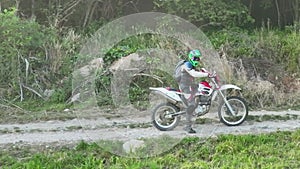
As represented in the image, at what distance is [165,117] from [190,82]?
0.57 m

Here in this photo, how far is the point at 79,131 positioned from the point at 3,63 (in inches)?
119

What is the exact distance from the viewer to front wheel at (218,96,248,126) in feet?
19.7

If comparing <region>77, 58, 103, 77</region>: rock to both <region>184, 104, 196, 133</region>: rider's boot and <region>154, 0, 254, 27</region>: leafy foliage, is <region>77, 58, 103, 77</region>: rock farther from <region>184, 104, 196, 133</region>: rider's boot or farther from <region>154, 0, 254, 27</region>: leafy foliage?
Result: <region>184, 104, 196, 133</region>: rider's boot

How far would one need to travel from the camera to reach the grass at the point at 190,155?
4523 millimetres

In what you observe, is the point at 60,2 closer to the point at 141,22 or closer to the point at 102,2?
the point at 102,2

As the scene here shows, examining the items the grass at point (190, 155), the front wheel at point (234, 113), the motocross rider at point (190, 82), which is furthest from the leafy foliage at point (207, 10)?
the grass at point (190, 155)

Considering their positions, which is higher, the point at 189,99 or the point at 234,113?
the point at 189,99

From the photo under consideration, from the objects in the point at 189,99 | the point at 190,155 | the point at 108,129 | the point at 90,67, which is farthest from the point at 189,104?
the point at 90,67

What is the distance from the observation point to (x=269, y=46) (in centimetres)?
873

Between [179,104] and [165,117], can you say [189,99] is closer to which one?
[179,104]

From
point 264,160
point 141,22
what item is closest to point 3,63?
point 141,22

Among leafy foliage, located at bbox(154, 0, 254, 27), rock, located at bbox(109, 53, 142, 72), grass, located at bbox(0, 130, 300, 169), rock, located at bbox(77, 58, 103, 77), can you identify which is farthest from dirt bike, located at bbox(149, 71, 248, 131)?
leafy foliage, located at bbox(154, 0, 254, 27)

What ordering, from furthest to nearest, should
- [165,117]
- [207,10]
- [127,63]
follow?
[207,10] → [127,63] → [165,117]

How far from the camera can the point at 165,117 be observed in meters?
5.75
